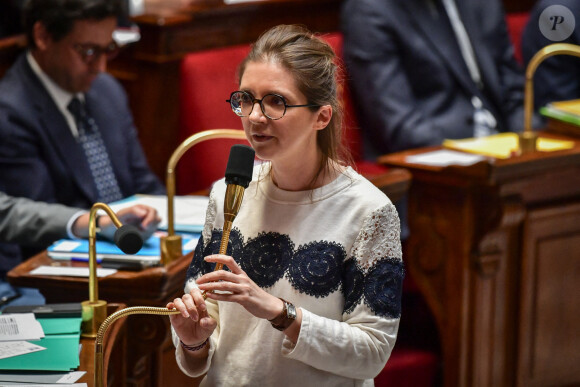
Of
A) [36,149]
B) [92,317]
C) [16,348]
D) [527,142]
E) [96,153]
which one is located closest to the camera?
[16,348]

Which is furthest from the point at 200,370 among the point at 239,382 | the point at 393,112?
the point at 393,112

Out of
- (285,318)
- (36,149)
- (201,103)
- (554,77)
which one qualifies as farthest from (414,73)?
(285,318)

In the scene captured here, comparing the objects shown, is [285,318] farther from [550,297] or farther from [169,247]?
[550,297]

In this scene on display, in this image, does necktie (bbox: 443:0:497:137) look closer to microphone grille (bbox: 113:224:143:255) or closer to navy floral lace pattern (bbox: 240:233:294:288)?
navy floral lace pattern (bbox: 240:233:294:288)

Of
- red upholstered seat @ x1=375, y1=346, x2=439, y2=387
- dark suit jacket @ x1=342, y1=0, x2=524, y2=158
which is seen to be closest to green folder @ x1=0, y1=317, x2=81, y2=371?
red upholstered seat @ x1=375, y1=346, x2=439, y2=387

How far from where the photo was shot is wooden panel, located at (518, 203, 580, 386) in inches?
121

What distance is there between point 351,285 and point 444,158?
167cm

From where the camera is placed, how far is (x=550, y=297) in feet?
10.2

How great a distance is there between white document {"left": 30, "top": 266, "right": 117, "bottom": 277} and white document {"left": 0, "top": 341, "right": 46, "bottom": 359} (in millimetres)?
356

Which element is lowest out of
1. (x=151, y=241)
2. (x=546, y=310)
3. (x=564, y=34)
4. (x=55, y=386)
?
(x=546, y=310)

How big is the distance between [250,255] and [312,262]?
11 centimetres

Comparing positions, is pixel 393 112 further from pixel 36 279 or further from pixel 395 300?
pixel 395 300

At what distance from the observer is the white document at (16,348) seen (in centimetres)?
168

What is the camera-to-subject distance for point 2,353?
168cm
